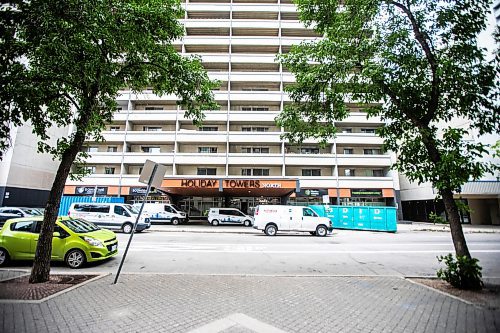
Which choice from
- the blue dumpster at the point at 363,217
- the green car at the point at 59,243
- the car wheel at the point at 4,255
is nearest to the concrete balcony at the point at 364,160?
the blue dumpster at the point at 363,217

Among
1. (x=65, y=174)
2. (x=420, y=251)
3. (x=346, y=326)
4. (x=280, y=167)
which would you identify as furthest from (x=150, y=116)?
(x=346, y=326)

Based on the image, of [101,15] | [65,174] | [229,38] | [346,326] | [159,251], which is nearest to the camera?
[346,326]

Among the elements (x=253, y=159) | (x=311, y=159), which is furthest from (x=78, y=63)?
(x=311, y=159)

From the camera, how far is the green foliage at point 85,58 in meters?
4.38

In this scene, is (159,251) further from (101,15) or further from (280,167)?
(280,167)

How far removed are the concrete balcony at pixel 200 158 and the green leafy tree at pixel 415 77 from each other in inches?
923

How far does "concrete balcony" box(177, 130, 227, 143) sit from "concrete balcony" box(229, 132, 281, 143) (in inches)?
42.8

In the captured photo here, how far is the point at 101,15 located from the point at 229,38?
1309 inches

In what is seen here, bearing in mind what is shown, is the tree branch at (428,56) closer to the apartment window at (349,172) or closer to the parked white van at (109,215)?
the parked white van at (109,215)

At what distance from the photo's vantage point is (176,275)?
6887mm

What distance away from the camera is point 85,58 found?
5.78 metres

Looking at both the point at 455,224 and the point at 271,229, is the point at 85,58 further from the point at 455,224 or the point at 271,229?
the point at 271,229

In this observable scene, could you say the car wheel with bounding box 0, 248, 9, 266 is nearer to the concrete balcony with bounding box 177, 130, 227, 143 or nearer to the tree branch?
the tree branch

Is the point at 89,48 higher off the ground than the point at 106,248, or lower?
higher
